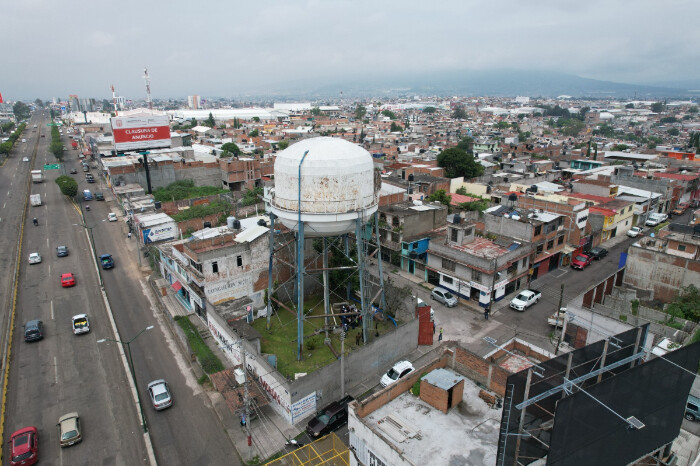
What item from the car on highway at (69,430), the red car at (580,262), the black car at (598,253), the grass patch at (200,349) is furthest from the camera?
the black car at (598,253)

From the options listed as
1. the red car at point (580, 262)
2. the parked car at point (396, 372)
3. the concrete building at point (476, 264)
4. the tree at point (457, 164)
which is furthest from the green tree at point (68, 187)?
the red car at point (580, 262)

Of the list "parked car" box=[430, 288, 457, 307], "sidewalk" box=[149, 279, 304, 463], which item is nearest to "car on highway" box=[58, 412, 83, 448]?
"sidewalk" box=[149, 279, 304, 463]

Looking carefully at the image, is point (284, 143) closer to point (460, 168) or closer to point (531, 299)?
point (460, 168)

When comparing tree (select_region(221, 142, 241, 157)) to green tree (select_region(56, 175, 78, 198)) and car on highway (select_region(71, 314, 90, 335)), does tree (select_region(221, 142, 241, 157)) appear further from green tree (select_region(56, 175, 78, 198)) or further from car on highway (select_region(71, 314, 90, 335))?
car on highway (select_region(71, 314, 90, 335))

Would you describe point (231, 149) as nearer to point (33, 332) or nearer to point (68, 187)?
point (68, 187)

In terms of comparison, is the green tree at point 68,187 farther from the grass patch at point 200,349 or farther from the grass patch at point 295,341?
the grass patch at point 295,341

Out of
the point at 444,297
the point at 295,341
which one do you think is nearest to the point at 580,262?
the point at 444,297

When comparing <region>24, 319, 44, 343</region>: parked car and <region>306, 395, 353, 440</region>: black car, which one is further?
<region>24, 319, 44, 343</region>: parked car

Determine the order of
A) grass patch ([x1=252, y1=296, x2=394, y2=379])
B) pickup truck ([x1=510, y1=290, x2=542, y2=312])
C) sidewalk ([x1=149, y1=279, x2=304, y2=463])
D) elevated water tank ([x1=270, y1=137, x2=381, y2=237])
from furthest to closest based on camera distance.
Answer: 1. pickup truck ([x1=510, y1=290, x2=542, y2=312])
2. grass patch ([x1=252, y1=296, x2=394, y2=379])
3. elevated water tank ([x1=270, y1=137, x2=381, y2=237])
4. sidewalk ([x1=149, y1=279, x2=304, y2=463])
